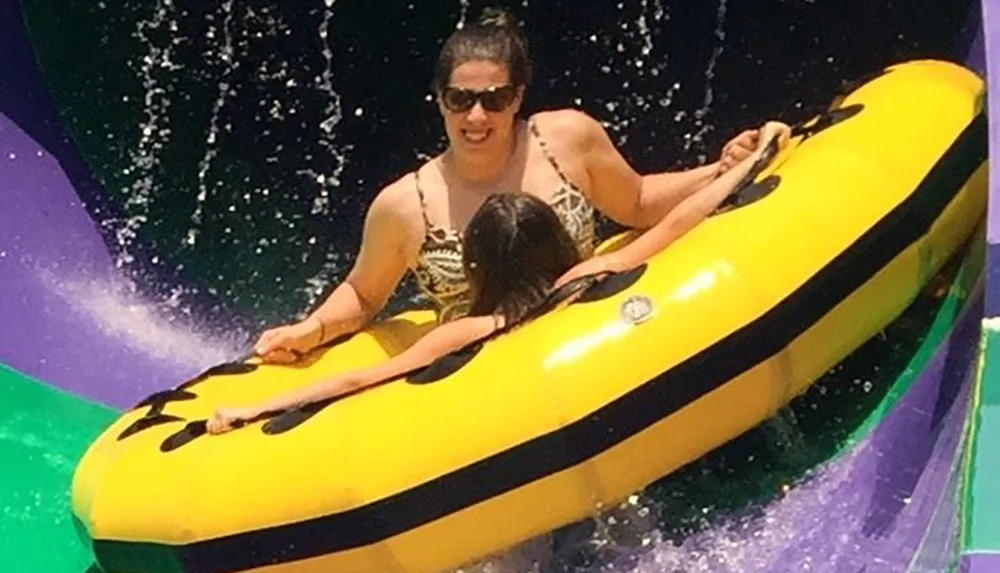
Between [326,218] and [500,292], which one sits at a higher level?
[500,292]

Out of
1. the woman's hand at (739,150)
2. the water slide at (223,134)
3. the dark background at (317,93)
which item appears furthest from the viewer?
the dark background at (317,93)

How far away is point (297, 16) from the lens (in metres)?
3.96

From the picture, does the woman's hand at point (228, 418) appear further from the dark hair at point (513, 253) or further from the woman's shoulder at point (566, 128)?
the woman's shoulder at point (566, 128)

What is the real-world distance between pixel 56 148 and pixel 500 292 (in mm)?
1510

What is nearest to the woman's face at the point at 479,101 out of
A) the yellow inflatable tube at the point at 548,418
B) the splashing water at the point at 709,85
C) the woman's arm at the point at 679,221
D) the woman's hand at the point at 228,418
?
the woman's arm at the point at 679,221

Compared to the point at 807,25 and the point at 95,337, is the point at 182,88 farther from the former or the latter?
the point at 807,25

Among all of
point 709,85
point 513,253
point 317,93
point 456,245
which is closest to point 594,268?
point 513,253

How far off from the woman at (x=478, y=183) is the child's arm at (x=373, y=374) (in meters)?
0.18

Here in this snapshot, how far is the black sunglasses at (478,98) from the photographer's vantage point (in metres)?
2.71

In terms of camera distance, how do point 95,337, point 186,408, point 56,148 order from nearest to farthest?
point 186,408
point 95,337
point 56,148

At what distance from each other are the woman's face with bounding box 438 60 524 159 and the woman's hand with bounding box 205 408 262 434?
0.55 meters

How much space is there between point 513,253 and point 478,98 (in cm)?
27

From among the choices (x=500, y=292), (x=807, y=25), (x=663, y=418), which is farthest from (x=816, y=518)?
(x=807, y=25)

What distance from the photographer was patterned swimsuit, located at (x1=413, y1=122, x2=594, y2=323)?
2.81 metres
